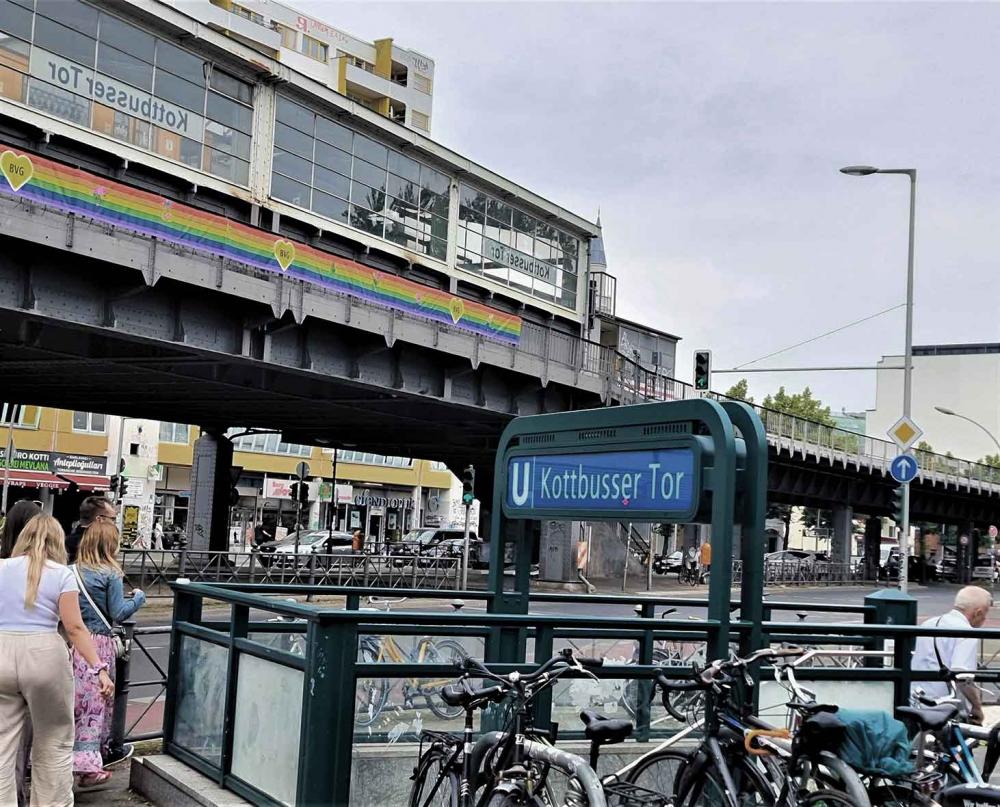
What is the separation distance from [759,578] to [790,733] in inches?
42.7

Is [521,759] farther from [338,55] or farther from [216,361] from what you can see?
[338,55]

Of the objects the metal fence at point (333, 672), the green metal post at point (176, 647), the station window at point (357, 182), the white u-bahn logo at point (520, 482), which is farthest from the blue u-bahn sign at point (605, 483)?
the station window at point (357, 182)

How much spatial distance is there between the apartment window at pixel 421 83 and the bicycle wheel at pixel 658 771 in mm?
88787

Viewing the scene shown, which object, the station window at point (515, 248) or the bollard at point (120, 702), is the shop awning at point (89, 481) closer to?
the station window at point (515, 248)

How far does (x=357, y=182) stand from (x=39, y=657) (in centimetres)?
3432

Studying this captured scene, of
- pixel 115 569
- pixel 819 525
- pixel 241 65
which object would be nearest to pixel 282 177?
pixel 241 65

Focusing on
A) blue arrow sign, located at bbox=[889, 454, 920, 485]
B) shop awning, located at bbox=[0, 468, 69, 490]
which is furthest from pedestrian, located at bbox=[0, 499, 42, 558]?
shop awning, located at bbox=[0, 468, 69, 490]

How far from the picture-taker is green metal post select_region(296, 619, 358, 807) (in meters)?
5.24

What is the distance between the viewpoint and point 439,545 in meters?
49.9

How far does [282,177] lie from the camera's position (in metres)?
36.2

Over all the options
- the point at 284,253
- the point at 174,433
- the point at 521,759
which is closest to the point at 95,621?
the point at 521,759

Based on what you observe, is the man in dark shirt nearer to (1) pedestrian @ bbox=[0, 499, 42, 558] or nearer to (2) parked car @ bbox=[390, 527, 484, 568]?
(1) pedestrian @ bbox=[0, 499, 42, 558]

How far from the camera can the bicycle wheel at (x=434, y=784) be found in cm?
524

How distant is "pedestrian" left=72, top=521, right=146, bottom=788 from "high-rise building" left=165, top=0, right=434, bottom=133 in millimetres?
72382
